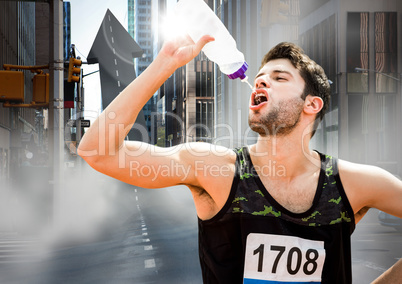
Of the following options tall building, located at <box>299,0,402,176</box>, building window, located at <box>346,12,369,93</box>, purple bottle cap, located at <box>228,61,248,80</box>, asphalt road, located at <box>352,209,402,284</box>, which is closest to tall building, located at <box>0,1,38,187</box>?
asphalt road, located at <box>352,209,402,284</box>

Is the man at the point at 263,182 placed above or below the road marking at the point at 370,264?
above

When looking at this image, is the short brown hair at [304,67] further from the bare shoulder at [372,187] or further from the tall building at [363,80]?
the tall building at [363,80]

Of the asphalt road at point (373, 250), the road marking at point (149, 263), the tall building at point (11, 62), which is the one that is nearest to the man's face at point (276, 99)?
the asphalt road at point (373, 250)

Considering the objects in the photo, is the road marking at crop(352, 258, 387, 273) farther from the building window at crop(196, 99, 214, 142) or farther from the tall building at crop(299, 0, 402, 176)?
the building window at crop(196, 99, 214, 142)

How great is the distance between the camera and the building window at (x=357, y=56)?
4156 centimetres

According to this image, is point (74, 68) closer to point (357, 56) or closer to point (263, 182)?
point (263, 182)

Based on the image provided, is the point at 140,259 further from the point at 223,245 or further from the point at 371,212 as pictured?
the point at 371,212

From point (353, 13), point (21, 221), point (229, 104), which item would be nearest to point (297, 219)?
point (21, 221)

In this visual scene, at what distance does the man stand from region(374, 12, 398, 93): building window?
Result: 4213 cm

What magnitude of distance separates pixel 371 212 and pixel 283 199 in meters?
21.6

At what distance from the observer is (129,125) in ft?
7.37

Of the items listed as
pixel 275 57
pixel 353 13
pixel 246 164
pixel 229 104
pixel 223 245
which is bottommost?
pixel 223 245

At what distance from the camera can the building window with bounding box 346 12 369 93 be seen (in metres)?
41.6

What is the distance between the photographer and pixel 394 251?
11.9 metres
